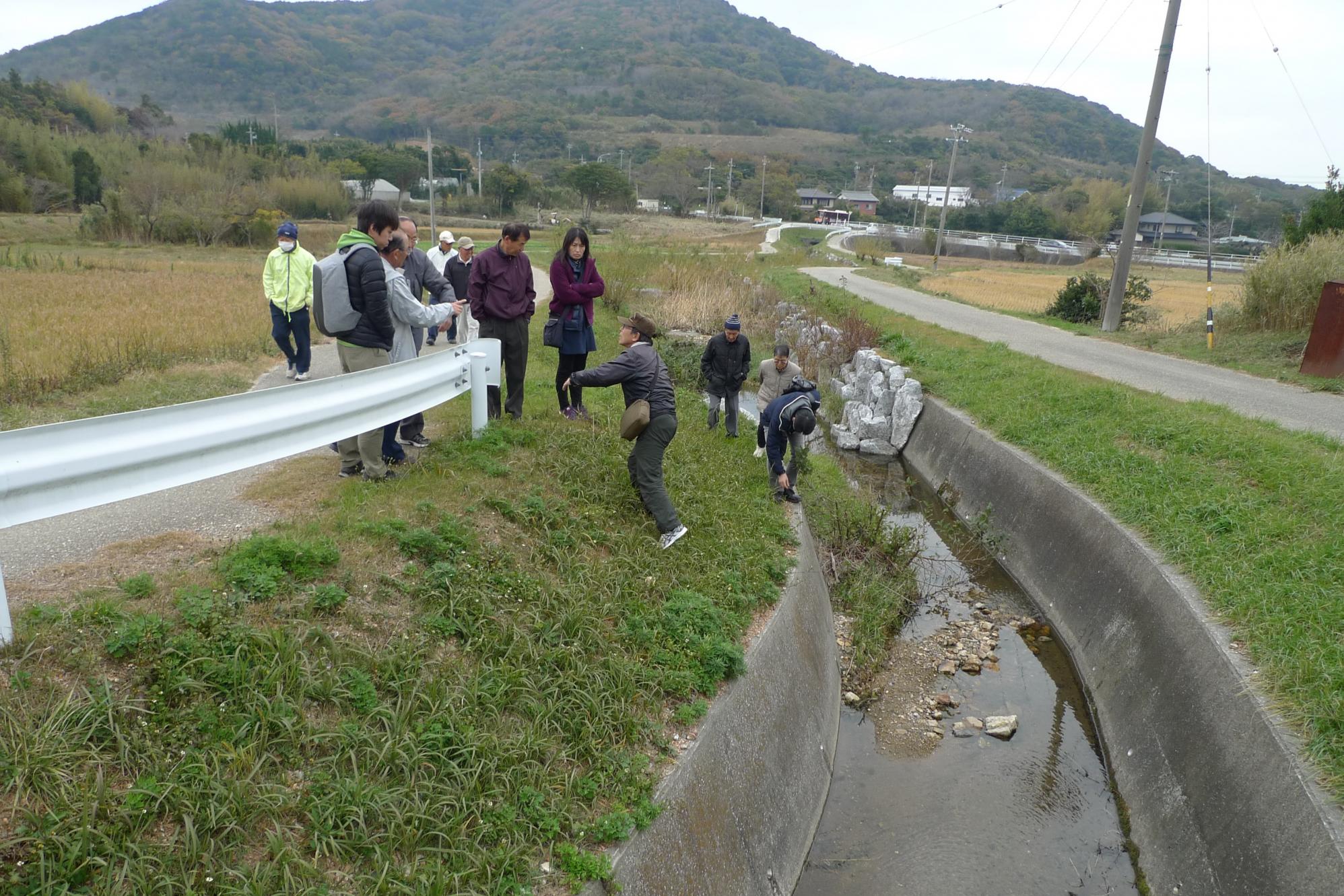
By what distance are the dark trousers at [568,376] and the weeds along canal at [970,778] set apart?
3.73 m

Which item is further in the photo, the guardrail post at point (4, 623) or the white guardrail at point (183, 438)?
the white guardrail at point (183, 438)

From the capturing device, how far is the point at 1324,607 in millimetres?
5508

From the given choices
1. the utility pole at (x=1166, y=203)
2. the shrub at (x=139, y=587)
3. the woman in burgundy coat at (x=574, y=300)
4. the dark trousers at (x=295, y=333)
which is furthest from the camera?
the utility pole at (x=1166, y=203)

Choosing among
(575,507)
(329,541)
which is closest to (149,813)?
(329,541)

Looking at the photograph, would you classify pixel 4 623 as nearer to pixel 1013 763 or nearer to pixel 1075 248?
pixel 1013 763

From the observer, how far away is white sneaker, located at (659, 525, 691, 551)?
19.4 feet

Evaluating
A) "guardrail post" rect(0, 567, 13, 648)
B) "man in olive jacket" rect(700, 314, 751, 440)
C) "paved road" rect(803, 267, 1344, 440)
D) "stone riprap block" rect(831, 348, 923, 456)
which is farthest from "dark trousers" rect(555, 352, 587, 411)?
"paved road" rect(803, 267, 1344, 440)

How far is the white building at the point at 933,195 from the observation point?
10400 cm

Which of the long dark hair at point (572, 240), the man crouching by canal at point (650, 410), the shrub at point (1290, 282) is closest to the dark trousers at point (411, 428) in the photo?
the man crouching by canal at point (650, 410)

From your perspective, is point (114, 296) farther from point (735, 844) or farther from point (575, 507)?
point (735, 844)

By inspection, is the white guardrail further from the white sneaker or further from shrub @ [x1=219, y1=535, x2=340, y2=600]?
the white sneaker

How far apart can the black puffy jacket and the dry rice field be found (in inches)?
790

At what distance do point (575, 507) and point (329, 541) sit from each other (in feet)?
6.15

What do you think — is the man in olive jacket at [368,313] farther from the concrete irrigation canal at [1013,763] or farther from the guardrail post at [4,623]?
the concrete irrigation canal at [1013,763]
